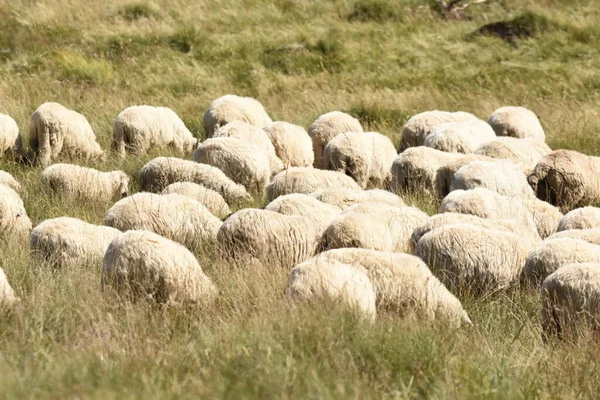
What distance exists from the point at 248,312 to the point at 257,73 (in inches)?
462

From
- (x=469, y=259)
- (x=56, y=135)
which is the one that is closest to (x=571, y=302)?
(x=469, y=259)

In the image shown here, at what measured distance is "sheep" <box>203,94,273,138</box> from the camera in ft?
39.7

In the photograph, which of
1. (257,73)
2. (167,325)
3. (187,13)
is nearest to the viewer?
(167,325)

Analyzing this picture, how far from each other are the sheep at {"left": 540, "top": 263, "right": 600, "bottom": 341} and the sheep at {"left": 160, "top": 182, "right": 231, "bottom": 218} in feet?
12.3

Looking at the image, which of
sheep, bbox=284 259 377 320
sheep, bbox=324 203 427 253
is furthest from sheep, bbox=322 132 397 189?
sheep, bbox=284 259 377 320

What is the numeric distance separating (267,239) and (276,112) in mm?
7849

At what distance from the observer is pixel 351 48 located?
18594 millimetres

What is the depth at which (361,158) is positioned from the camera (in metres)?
10.6

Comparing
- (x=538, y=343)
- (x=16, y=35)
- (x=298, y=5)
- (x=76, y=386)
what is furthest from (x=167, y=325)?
(x=298, y=5)

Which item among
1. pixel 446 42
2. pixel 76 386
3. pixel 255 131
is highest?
pixel 76 386

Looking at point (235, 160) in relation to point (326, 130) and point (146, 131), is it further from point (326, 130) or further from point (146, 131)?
point (326, 130)

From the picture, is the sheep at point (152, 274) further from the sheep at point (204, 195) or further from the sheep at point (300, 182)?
the sheep at point (300, 182)

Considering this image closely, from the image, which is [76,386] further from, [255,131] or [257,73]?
[257,73]

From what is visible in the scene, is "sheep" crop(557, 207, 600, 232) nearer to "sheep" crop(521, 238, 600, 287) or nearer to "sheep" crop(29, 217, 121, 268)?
"sheep" crop(521, 238, 600, 287)
